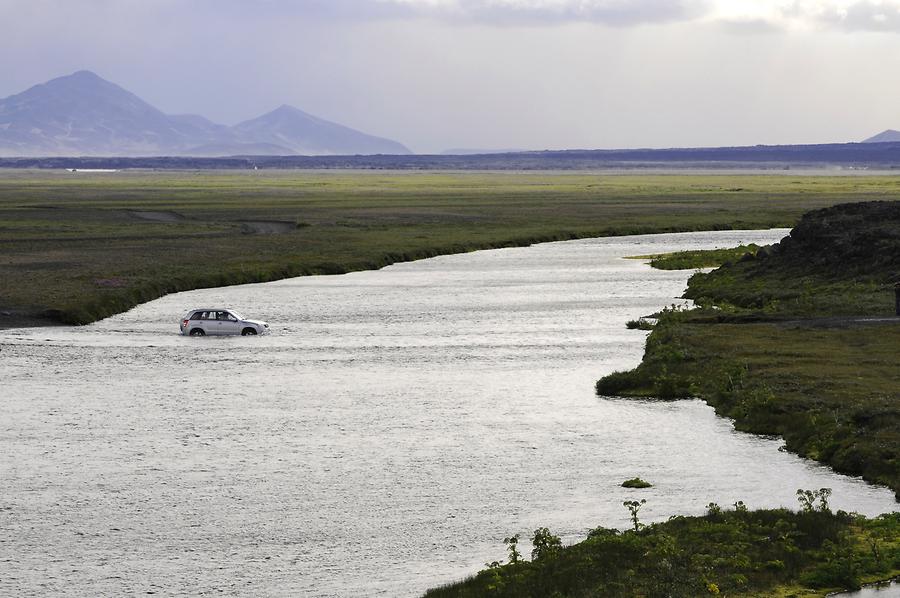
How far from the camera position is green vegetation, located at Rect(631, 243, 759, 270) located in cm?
10938

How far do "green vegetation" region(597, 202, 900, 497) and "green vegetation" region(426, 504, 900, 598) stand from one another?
6385mm

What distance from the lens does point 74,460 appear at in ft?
135

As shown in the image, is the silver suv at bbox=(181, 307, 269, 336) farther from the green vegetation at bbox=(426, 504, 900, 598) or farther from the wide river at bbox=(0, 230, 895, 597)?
the green vegetation at bbox=(426, 504, 900, 598)

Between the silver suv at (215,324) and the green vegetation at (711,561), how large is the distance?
42153mm

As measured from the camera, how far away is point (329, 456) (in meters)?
41.8

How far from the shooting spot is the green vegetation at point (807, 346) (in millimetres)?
42438

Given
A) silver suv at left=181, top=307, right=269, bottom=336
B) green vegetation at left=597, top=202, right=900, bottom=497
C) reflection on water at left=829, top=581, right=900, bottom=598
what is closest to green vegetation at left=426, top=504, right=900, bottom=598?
reflection on water at left=829, top=581, right=900, bottom=598

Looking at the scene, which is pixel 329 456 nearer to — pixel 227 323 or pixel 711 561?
pixel 711 561

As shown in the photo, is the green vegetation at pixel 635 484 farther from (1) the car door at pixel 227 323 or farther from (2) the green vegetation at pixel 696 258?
(2) the green vegetation at pixel 696 258

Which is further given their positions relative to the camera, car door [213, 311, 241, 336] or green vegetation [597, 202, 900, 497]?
car door [213, 311, 241, 336]

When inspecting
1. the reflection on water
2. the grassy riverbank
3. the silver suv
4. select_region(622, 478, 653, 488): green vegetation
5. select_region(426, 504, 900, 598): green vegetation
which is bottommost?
the reflection on water

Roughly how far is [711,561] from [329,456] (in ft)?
53.6

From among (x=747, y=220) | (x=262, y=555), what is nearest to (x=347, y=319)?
(x=262, y=555)

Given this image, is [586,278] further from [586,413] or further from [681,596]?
[681,596]
